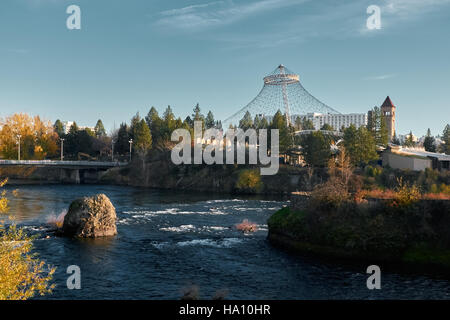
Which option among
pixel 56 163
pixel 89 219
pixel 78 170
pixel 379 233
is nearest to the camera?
pixel 379 233

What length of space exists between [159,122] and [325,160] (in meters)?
78.7

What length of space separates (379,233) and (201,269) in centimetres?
1503

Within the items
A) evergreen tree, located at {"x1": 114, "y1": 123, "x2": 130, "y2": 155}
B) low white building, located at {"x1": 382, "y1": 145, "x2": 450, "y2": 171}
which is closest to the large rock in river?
low white building, located at {"x1": 382, "y1": 145, "x2": 450, "y2": 171}

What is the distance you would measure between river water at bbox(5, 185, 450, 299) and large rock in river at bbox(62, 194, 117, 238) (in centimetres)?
148

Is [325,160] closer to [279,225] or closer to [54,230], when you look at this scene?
[279,225]

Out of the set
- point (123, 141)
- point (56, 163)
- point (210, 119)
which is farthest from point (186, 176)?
point (210, 119)

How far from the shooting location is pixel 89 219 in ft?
126

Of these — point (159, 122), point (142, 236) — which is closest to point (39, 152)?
point (159, 122)

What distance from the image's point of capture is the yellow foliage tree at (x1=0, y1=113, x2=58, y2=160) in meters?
130

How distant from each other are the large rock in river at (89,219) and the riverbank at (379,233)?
715 inches
